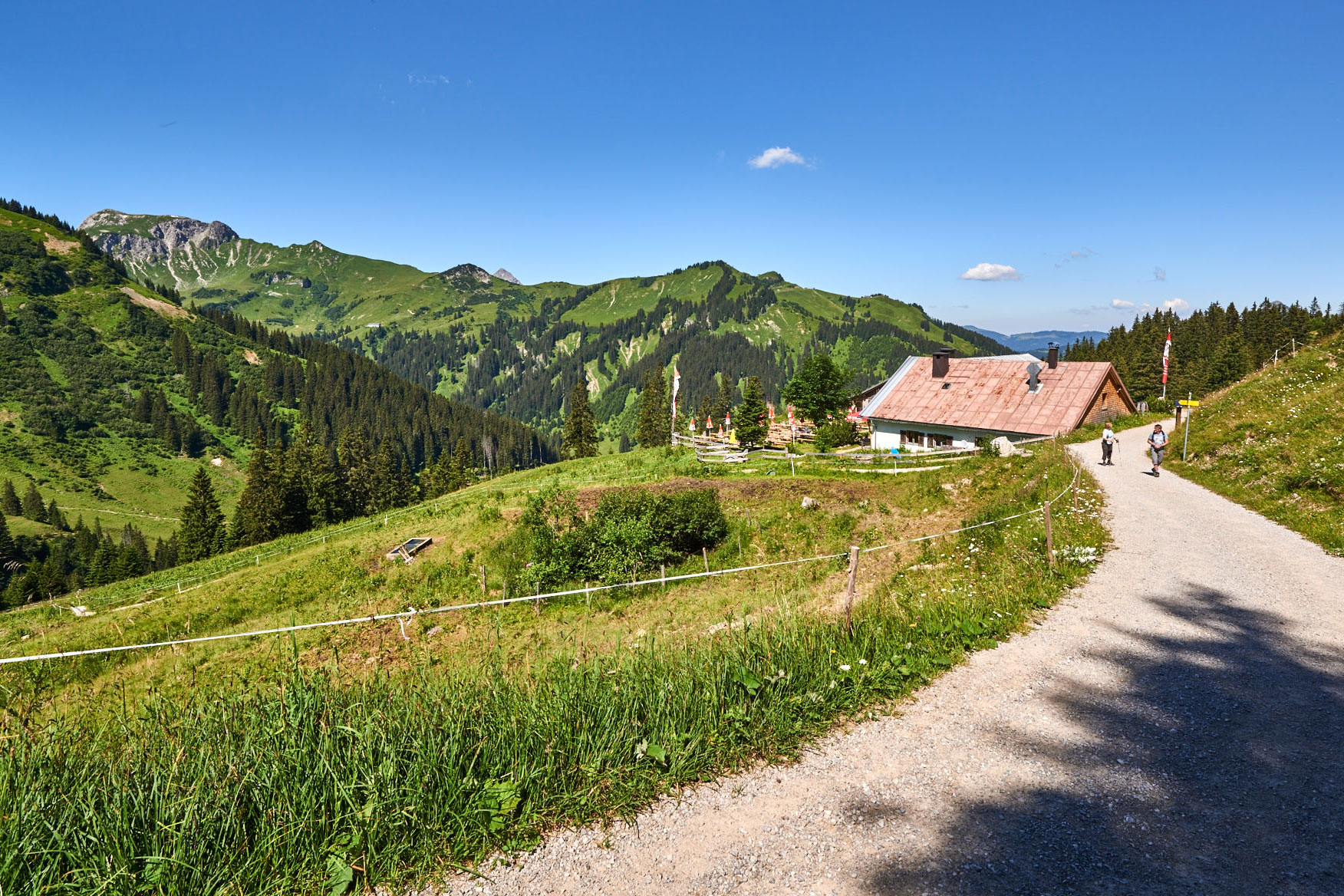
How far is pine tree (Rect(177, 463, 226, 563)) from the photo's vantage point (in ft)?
248

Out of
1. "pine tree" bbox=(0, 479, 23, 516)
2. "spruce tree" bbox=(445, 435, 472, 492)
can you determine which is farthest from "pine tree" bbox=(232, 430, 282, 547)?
"pine tree" bbox=(0, 479, 23, 516)

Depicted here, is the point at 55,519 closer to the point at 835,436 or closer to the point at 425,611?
the point at 835,436

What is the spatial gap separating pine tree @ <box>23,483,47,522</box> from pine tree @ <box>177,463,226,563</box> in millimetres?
74083

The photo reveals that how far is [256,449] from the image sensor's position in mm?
70375

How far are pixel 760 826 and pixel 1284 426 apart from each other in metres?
26.7

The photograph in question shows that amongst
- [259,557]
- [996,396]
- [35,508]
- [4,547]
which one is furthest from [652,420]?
[35,508]

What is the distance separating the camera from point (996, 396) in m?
44.8

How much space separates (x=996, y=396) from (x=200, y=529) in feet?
302

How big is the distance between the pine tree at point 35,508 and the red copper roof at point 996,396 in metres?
161

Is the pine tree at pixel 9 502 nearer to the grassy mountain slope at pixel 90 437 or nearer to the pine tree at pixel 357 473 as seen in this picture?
the grassy mountain slope at pixel 90 437

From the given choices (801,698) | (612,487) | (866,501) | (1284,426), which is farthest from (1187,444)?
(801,698)

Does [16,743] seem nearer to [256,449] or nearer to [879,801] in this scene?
[879,801]

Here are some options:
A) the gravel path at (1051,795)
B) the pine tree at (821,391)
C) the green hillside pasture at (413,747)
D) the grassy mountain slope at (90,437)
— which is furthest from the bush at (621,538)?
the grassy mountain slope at (90,437)

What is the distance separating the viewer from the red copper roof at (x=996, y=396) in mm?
41500
